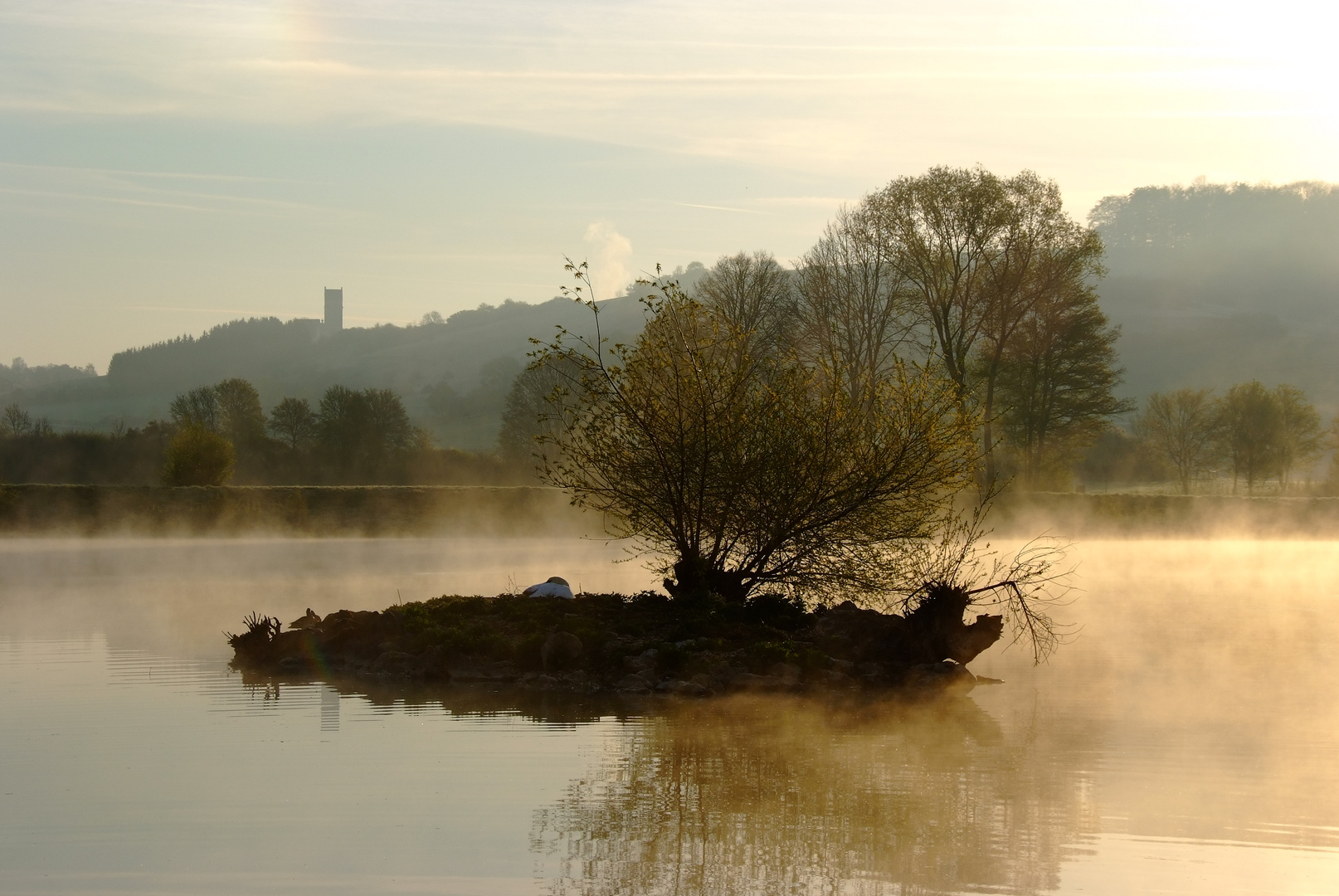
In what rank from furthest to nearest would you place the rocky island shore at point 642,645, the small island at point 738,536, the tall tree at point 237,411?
1. the tall tree at point 237,411
2. the small island at point 738,536
3. the rocky island shore at point 642,645

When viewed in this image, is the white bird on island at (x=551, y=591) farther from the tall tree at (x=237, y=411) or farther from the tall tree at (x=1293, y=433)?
the tall tree at (x=1293, y=433)

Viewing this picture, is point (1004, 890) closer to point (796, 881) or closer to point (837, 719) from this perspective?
point (796, 881)

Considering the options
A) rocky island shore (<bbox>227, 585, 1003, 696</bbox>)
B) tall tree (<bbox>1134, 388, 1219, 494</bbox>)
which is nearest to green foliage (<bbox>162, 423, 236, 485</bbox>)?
rocky island shore (<bbox>227, 585, 1003, 696</bbox>)

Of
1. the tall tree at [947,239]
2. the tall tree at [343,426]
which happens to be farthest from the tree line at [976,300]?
the tall tree at [343,426]

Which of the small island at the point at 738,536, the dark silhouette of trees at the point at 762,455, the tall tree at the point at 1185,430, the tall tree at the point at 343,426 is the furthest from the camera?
the tall tree at the point at 1185,430

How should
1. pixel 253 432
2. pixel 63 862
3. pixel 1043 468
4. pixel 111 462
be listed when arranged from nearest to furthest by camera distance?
pixel 63 862 → pixel 1043 468 → pixel 111 462 → pixel 253 432

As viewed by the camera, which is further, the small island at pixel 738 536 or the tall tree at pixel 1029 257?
the tall tree at pixel 1029 257

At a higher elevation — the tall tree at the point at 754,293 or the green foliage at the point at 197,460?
the tall tree at the point at 754,293

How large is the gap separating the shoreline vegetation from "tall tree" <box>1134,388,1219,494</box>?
34275 millimetres

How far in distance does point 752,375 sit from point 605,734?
8535mm

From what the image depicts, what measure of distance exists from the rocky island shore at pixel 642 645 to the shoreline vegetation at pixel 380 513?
3610 centimetres

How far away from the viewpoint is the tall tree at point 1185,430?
4018 inches

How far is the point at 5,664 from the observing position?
20109 mm

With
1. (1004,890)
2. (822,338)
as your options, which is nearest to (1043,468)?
(822,338)
